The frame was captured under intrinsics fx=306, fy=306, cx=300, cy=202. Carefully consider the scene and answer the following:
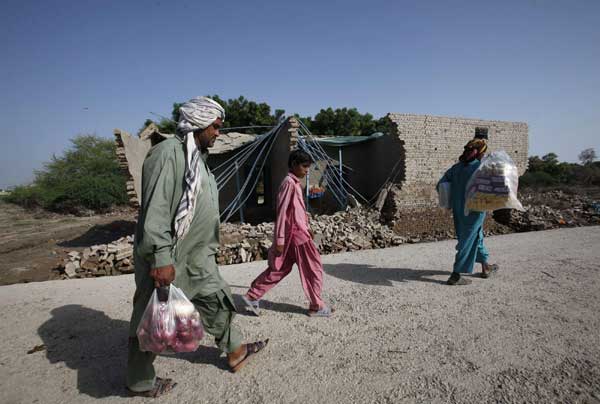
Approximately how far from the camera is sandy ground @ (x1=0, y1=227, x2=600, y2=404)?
5.70 ft

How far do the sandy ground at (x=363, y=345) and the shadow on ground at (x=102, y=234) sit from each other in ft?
17.0

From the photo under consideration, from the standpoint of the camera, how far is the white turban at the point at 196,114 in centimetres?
178

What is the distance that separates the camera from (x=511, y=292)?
10.5ft

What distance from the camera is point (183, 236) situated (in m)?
1.68

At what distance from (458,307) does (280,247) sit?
1.76 m

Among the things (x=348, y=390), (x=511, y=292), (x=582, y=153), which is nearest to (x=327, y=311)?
(x=348, y=390)

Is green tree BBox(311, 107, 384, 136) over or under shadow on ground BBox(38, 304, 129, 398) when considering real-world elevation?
over

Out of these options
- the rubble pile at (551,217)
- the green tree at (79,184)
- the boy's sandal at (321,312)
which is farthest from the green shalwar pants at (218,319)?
the green tree at (79,184)

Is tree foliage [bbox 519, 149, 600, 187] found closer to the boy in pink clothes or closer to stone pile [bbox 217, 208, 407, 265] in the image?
stone pile [bbox 217, 208, 407, 265]

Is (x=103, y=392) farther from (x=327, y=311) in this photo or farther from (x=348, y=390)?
(x=327, y=311)

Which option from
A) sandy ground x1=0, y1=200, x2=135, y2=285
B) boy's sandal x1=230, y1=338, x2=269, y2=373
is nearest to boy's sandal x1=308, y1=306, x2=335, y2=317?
boy's sandal x1=230, y1=338, x2=269, y2=373

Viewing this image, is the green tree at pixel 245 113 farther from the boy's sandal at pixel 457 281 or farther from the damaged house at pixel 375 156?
the boy's sandal at pixel 457 281

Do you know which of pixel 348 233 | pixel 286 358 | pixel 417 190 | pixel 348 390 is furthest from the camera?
pixel 417 190

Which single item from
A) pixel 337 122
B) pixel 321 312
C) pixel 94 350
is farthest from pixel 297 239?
pixel 337 122
